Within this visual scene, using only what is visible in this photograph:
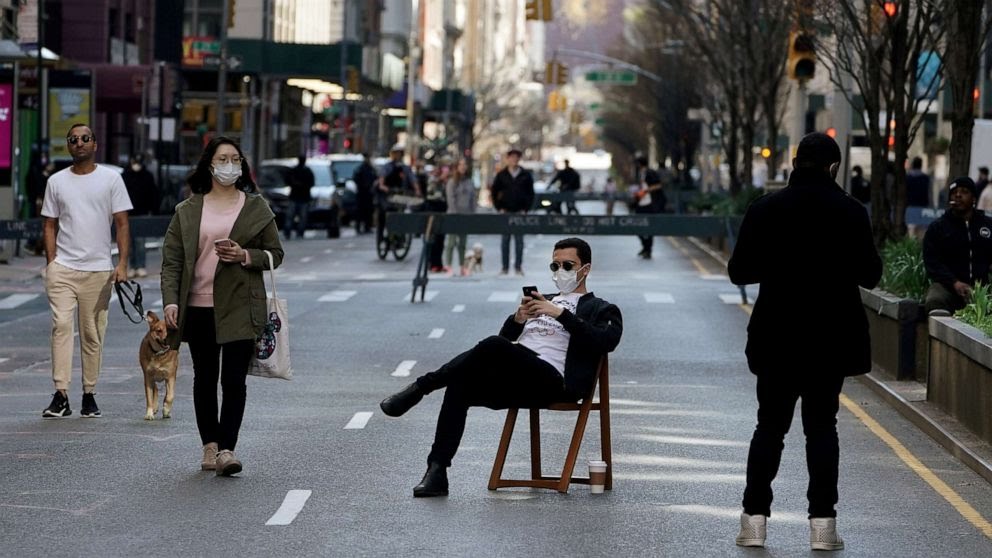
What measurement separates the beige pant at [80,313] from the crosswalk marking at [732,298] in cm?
1419

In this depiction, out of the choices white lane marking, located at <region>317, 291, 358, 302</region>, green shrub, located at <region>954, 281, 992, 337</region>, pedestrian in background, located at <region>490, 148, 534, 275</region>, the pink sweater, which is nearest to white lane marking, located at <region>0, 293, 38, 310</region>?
white lane marking, located at <region>317, 291, 358, 302</region>

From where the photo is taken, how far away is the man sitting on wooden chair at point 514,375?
1047 cm

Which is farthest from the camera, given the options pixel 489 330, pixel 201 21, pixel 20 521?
pixel 201 21

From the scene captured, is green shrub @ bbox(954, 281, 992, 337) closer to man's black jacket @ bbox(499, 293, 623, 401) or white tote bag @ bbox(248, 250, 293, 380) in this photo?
man's black jacket @ bbox(499, 293, 623, 401)

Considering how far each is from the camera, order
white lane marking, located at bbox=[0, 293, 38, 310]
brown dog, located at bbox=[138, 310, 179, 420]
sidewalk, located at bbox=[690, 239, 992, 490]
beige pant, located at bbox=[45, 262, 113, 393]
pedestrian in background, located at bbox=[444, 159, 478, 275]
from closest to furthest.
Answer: sidewalk, located at bbox=[690, 239, 992, 490]
brown dog, located at bbox=[138, 310, 179, 420]
beige pant, located at bbox=[45, 262, 113, 393]
white lane marking, located at bbox=[0, 293, 38, 310]
pedestrian in background, located at bbox=[444, 159, 478, 275]

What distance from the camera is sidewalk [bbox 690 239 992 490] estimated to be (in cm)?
1224

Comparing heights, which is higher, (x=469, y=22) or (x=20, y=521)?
(x=469, y=22)

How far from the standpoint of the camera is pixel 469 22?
171 metres

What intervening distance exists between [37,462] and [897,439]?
5.19m

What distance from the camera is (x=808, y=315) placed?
30.0 ft

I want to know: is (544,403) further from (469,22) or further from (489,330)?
(469,22)

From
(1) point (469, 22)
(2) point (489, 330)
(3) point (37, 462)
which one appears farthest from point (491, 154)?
(3) point (37, 462)

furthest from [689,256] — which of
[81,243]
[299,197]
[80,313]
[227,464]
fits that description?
[227,464]

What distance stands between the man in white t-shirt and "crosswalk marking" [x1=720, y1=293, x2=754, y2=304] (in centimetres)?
1433
